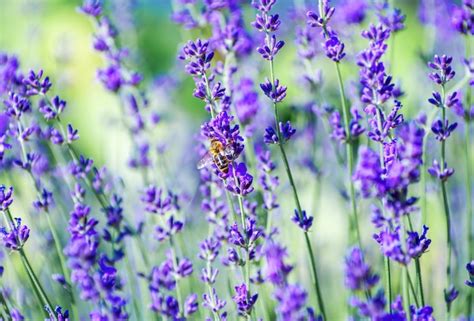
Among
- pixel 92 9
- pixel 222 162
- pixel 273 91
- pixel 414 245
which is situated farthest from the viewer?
pixel 92 9

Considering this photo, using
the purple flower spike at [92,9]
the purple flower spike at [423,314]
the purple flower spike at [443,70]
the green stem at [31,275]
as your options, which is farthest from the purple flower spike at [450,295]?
the purple flower spike at [92,9]

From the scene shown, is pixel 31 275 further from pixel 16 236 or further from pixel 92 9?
pixel 92 9

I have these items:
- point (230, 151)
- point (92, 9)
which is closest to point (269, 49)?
point (230, 151)

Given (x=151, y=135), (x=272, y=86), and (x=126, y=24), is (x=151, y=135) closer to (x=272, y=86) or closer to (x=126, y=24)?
(x=126, y=24)

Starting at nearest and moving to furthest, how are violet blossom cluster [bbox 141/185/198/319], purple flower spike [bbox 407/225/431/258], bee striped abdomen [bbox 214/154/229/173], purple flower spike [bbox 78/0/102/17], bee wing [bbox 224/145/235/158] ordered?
purple flower spike [bbox 407/225/431/258], bee wing [bbox 224/145/235/158], bee striped abdomen [bbox 214/154/229/173], violet blossom cluster [bbox 141/185/198/319], purple flower spike [bbox 78/0/102/17]

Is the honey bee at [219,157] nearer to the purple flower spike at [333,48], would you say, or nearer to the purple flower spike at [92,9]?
the purple flower spike at [333,48]

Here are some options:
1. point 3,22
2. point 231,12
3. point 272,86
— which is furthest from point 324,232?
point 3,22

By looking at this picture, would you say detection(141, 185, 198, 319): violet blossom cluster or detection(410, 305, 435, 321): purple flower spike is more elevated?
detection(141, 185, 198, 319): violet blossom cluster

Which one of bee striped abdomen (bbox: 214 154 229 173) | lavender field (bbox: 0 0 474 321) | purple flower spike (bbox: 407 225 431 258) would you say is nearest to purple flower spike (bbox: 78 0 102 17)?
lavender field (bbox: 0 0 474 321)

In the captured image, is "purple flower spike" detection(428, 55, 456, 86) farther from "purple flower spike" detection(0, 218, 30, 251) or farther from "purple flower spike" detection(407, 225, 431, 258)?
"purple flower spike" detection(0, 218, 30, 251)
